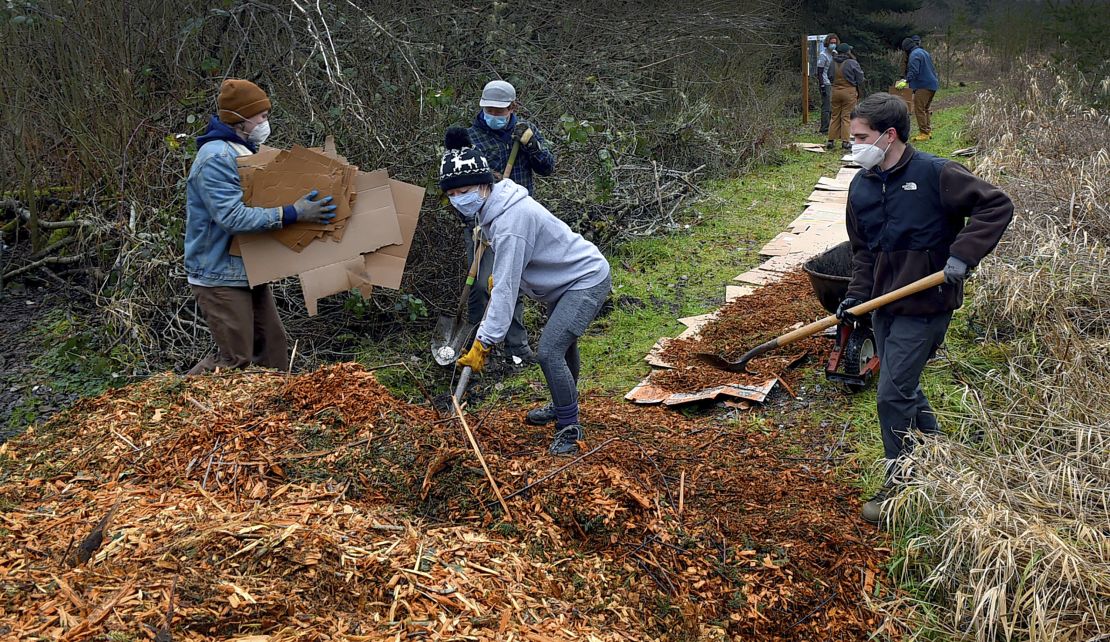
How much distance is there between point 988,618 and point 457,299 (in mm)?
4752

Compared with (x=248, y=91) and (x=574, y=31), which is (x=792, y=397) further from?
(x=574, y=31)

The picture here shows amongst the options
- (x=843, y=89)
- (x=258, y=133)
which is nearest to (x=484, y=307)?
(x=258, y=133)

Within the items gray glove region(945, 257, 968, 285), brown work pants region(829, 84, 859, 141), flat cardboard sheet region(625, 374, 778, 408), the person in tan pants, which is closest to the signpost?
the person in tan pants

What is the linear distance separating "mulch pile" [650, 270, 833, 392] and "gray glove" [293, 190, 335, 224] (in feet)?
7.54

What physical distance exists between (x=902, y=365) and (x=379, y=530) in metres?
2.29

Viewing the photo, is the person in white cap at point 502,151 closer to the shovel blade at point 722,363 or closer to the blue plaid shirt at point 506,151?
the blue plaid shirt at point 506,151

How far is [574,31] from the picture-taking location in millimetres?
9211

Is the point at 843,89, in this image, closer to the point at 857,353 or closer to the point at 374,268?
the point at 857,353

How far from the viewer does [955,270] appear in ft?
11.4

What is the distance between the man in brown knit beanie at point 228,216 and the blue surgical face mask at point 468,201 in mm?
1190

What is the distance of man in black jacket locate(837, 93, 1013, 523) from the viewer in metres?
3.52

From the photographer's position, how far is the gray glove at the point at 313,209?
465cm

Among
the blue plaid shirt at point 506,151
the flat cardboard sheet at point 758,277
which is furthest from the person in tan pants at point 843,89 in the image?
the blue plaid shirt at point 506,151

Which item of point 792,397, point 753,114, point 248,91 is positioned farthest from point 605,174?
point 753,114
